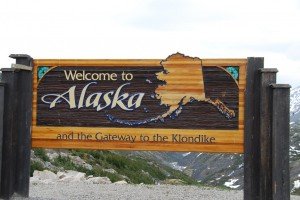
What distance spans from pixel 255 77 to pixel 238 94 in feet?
1.78

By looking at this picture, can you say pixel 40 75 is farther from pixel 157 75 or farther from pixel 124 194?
pixel 124 194

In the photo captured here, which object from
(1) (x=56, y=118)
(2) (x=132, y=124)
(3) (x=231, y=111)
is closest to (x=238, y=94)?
(3) (x=231, y=111)

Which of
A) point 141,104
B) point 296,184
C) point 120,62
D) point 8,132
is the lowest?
point 296,184

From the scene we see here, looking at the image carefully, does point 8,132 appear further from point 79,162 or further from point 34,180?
point 79,162

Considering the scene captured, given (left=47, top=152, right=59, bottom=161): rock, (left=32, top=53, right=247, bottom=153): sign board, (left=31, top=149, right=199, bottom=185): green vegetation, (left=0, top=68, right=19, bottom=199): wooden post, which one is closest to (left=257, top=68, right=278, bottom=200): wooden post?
(left=32, top=53, right=247, bottom=153): sign board

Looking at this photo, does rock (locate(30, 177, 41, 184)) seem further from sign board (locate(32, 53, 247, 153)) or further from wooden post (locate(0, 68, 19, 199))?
sign board (locate(32, 53, 247, 153))

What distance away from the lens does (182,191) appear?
18.4 m

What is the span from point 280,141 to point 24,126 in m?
5.95

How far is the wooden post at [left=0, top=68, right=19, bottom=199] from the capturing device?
39.4 ft

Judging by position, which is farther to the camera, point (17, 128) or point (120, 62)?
point (17, 128)

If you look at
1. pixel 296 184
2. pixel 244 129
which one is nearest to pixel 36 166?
pixel 244 129

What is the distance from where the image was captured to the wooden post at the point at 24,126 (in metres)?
12.2

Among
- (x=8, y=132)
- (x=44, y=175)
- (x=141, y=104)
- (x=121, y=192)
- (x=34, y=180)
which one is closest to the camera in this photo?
(x=141, y=104)

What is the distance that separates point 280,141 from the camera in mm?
10789
